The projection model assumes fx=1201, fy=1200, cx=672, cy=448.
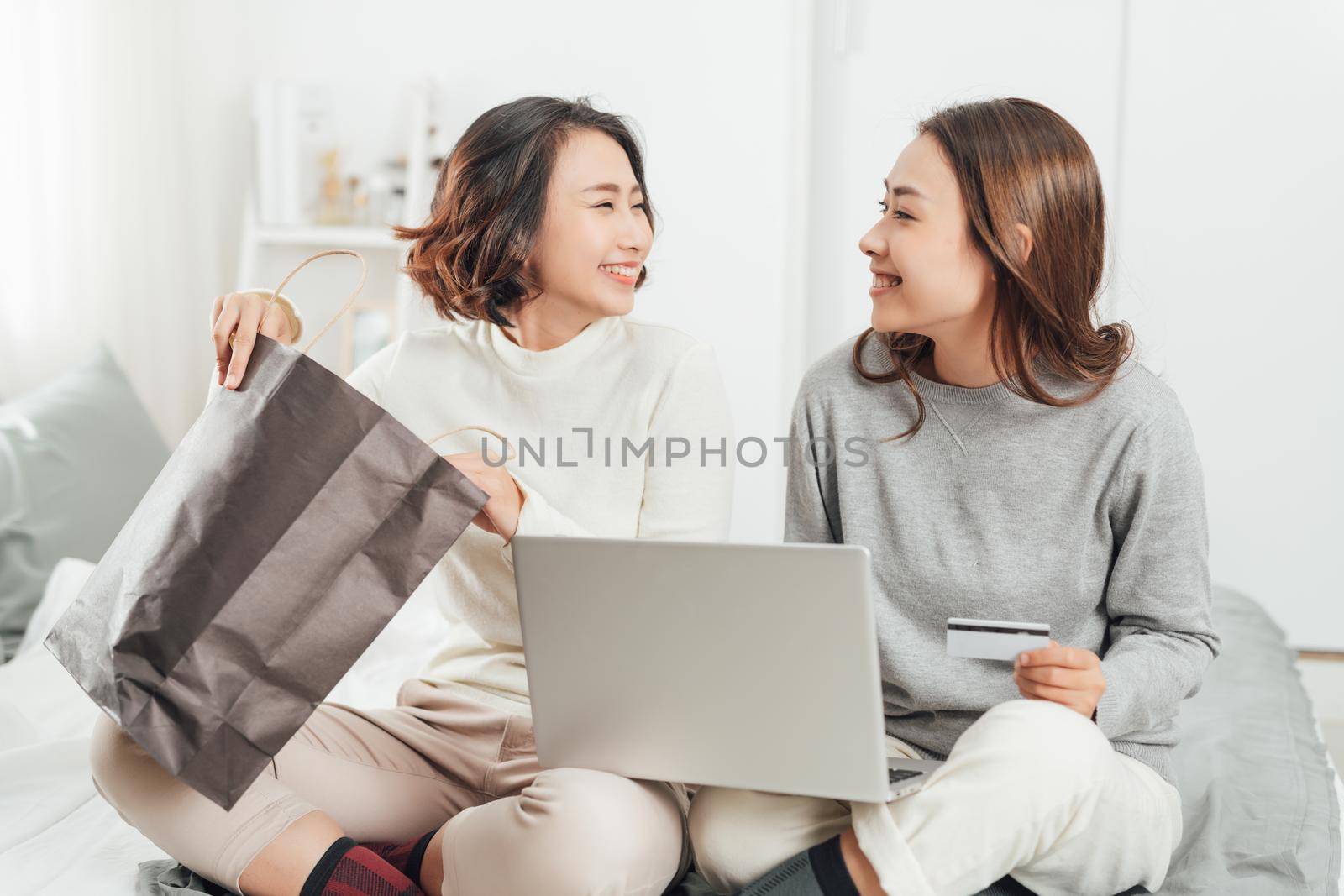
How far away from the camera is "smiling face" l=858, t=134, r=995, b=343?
→ 1.22 m

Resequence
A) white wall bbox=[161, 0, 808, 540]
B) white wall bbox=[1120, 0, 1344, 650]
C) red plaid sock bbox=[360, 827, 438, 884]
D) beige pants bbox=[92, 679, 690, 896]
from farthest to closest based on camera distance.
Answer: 1. white wall bbox=[161, 0, 808, 540]
2. white wall bbox=[1120, 0, 1344, 650]
3. red plaid sock bbox=[360, 827, 438, 884]
4. beige pants bbox=[92, 679, 690, 896]

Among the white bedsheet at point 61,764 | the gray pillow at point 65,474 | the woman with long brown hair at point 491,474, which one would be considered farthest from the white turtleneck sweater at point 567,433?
the gray pillow at point 65,474

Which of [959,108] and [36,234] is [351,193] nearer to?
[36,234]

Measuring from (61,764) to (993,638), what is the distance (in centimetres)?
103

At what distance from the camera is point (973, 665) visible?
1204mm

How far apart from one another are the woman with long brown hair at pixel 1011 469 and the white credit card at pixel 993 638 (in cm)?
10

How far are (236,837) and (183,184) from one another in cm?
195

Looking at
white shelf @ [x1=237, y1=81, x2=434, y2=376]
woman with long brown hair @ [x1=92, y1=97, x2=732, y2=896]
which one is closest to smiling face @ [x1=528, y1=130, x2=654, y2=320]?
woman with long brown hair @ [x1=92, y1=97, x2=732, y2=896]

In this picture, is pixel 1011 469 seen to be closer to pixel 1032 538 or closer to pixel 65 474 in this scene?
pixel 1032 538

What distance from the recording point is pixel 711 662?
93 centimetres

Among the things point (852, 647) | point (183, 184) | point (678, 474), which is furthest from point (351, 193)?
point (852, 647)

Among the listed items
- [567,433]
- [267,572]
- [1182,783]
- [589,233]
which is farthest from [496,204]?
[1182,783]

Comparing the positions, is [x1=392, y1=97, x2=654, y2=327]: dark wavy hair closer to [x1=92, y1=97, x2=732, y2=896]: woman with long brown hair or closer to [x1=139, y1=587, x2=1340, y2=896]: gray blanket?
[x1=92, y1=97, x2=732, y2=896]: woman with long brown hair

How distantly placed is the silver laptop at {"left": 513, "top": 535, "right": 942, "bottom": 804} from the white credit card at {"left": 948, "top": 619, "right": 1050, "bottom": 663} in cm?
11
